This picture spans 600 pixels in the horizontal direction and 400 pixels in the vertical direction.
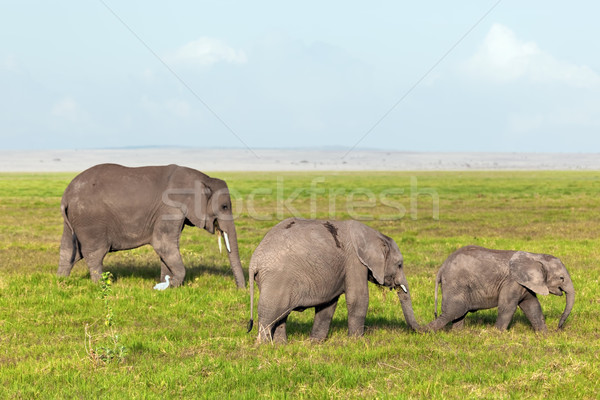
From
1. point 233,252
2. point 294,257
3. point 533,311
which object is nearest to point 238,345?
point 294,257

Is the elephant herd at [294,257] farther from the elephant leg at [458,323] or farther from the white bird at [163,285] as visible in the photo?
the white bird at [163,285]

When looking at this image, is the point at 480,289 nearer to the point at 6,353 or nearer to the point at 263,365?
the point at 263,365

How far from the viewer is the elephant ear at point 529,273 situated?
1033cm

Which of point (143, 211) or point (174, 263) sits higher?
point (143, 211)

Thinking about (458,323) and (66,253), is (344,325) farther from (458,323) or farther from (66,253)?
(66,253)

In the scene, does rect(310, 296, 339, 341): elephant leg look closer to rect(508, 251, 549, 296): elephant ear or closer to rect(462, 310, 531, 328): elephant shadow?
rect(462, 310, 531, 328): elephant shadow

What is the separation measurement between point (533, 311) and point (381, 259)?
10.3ft

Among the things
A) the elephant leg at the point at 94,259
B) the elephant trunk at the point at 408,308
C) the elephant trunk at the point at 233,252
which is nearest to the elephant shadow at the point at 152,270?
the elephant leg at the point at 94,259

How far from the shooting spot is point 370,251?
941cm

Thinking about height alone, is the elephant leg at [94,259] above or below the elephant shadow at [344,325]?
above

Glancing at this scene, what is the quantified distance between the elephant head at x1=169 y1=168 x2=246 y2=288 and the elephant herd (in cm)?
2

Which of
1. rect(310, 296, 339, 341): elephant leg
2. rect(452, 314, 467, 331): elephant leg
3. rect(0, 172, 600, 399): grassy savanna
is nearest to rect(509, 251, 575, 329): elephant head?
rect(0, 172, 600, 399): grassy savanna

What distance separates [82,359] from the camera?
8.32 meters

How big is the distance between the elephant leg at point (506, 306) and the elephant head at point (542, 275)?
286mm
